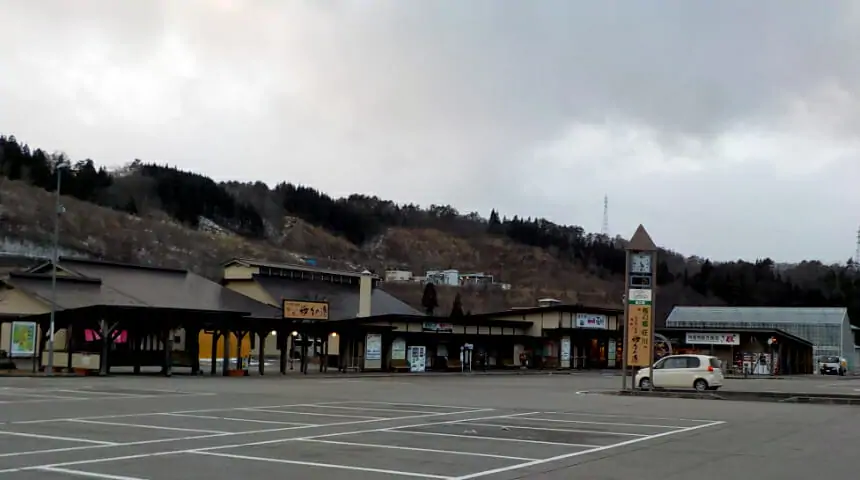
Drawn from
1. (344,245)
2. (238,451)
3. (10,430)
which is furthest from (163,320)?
(344,245)

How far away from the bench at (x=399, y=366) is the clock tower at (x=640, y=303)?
2304 centimetres

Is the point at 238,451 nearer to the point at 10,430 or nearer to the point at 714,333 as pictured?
the point at 10,430

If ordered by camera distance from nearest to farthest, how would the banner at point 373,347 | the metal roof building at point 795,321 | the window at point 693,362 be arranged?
the window at point 693,362
the banner at point 373,347
the metal roof building at point 795,321

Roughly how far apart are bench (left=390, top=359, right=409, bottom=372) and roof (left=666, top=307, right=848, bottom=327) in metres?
57.9

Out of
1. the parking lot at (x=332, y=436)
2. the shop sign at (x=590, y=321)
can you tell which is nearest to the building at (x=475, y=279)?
the shop sign at (x=590, y=321)

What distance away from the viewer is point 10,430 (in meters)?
14.7

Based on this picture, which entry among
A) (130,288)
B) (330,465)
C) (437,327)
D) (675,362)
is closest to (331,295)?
(437,327)

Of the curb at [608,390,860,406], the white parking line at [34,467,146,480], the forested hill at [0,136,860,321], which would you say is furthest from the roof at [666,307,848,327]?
the white parking line at [34,467,146,480]

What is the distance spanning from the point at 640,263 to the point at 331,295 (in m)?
41.5

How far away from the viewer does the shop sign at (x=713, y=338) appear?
227ft

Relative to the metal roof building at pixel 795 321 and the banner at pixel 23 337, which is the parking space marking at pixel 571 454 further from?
the metal roof building at pixel 795 321

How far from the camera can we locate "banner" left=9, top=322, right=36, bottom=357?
4525cm

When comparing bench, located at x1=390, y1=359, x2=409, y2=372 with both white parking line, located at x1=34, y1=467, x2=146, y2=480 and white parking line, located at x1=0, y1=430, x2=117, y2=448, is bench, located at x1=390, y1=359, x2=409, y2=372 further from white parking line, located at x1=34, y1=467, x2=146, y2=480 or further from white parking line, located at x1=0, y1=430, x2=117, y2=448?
white parking line, located at x1=34, y1=467, x2=146, y2=480

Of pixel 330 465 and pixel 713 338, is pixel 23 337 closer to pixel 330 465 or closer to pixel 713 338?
pixel 330 465
